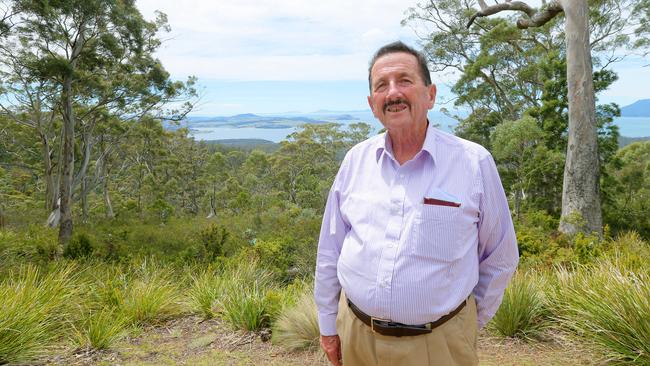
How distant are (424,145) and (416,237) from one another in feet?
1.13

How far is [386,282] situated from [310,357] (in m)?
2.23

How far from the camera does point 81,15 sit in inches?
584

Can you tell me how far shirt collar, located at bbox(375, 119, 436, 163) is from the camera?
1.77 metres

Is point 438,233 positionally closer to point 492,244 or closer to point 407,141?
point 492,244

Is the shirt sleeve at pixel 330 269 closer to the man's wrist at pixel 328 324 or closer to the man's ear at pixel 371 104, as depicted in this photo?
the man's wrist at pixel 328 324

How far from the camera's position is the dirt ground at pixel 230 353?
343 cm

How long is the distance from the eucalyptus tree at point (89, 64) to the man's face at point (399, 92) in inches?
595

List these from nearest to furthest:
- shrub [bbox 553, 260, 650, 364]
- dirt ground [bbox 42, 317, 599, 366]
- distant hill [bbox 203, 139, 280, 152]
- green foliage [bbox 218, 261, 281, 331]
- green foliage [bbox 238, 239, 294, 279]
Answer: shrub [bbox 553, 260, 650, 364]
dirt ground [bbox 42, 317, 599, 366]
green foliage [bbox 218, 261, 281, 331]
green foliage [bbox 238, 239, 294, 279]
distant hill [bbox 203, 139, 280, 152]

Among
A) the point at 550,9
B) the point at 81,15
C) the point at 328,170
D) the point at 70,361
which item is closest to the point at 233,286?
the point at 70,361

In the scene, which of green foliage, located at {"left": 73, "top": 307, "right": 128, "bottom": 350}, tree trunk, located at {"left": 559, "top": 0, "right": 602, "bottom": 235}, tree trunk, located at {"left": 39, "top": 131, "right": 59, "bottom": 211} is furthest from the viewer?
tree trunk, located at {"left": 39, "top": 131, "right": 59, "bottom": 211}

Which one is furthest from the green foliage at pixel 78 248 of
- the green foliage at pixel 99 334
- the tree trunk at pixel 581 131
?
the tree trunk at pixel 581 131

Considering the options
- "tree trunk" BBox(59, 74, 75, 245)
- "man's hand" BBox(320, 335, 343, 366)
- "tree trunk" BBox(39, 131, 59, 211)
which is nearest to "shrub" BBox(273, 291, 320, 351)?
"man's hand" BBox(320, 335, 343, 366)

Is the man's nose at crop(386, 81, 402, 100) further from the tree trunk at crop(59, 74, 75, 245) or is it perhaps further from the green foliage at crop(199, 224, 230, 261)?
the tree trunk at crop(59, 74, 75, 245)

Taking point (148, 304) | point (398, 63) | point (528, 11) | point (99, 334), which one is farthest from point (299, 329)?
point (528, 11)
